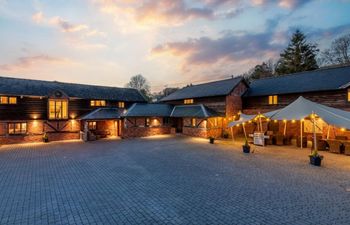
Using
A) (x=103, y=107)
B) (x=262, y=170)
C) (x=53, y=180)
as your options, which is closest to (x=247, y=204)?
(x=262, y=170)

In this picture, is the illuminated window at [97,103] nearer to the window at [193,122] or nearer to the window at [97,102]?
the window at [97,102]

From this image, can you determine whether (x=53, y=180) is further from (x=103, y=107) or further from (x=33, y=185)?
(x=103, y=107)

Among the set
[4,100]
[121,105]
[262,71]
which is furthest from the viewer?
[262,71]

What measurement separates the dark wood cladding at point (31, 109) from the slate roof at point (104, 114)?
1.33 metres

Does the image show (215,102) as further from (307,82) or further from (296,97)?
(307,82)

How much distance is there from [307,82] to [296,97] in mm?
1889

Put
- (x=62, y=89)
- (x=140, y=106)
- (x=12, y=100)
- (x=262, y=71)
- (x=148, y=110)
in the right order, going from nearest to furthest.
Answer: (x=12, y=100) < (x=62, y=89) < (x=148, y=110) < (x=140, y=106) < (x=262, y=71)

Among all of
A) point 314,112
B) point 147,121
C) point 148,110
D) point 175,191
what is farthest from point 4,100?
point 314,112

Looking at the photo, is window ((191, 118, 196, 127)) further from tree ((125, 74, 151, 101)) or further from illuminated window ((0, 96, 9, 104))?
tree ((125, 74, 151, 101))

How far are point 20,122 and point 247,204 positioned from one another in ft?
67.7

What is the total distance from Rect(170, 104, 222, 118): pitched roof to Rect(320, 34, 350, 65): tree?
25861 mm

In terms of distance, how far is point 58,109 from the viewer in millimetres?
19172

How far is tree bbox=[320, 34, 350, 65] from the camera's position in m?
29.8

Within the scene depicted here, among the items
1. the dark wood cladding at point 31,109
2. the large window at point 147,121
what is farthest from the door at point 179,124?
the dark wood cladding at point 31,109
